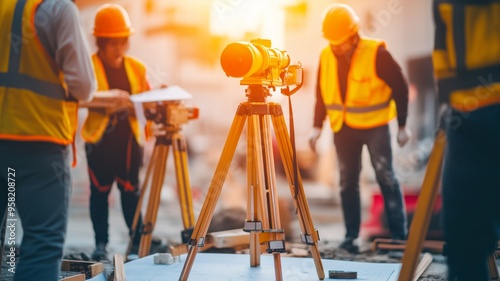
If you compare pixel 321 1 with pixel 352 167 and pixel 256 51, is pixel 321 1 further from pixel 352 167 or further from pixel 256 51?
pixel 256 51

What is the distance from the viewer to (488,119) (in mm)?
2842

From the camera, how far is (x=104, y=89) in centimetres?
624

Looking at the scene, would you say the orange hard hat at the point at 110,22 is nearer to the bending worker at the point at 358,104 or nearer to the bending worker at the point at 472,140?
A: the bending worker at the point at 358,104

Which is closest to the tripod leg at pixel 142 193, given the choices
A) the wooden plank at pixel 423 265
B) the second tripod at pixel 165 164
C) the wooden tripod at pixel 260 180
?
the second tripod at pixel 165 164

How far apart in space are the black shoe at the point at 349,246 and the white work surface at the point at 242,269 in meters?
0.92

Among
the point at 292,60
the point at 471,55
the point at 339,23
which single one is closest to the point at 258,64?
the point at 471,55

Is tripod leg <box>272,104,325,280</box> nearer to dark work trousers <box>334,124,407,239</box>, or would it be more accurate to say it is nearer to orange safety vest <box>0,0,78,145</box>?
orange safety vest <box>0,0,78,145</box>

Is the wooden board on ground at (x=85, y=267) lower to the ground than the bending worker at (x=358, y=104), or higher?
lower

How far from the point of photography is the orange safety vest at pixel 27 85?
11.3 ft

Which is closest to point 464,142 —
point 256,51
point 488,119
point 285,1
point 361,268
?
point 488,119

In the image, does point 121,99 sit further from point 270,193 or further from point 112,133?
point 270,193

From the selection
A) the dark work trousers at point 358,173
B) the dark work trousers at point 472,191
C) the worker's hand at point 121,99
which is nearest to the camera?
the dark work trousers at point 472,191

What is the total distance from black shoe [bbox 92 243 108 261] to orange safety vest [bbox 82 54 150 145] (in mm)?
847

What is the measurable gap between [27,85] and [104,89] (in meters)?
2.75
